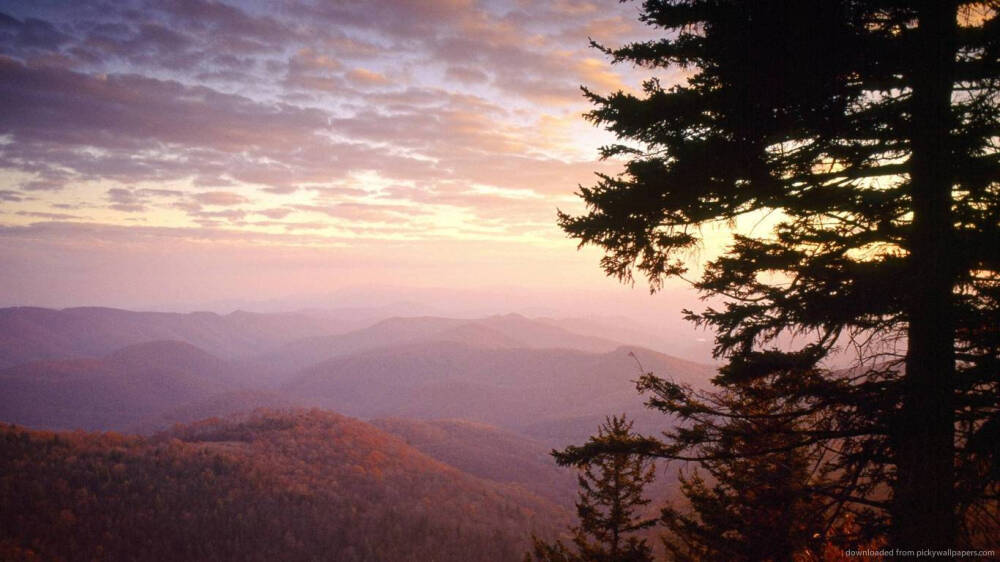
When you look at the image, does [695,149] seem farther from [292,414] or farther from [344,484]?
[292,414]

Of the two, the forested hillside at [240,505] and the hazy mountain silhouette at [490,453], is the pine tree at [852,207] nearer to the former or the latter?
the forested hillside at [240,505]

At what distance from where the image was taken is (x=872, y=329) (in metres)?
4.79

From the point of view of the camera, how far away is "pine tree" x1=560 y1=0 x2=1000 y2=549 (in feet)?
13.1

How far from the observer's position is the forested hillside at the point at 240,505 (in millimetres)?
55094

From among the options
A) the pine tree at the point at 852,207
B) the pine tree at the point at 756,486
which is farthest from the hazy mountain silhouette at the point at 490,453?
the pine tree at the point at 852,207

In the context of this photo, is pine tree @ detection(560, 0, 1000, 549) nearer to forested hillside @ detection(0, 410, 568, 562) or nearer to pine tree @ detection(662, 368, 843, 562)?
pine tree @ detection(662, 368, 843, 562)

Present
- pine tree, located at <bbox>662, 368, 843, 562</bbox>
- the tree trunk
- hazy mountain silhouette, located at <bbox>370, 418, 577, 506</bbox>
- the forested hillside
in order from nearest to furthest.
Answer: the tree trunk, pine tree, located at <bbox>662, 368, 843, 562</bbox>, the forested hillside, hazy mountain silhouette, located at <bbox>370, 418, 577, 506</bbox>

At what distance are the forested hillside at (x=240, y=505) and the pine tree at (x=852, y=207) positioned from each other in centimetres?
6560

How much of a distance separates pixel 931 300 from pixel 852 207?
3.76ft

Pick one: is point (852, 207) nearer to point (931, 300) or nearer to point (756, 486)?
point (931, 300)

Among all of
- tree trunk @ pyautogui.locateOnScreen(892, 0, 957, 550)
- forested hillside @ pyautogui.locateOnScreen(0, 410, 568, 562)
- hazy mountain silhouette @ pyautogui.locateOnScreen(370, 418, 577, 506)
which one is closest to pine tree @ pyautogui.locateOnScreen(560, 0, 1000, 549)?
tree trunk @ pyautogui.locateOnScreen(892, 0, 957, 550)

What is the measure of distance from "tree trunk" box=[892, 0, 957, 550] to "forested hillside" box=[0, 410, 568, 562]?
6562 centimetres

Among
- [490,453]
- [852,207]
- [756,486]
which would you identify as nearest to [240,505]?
[490,453]

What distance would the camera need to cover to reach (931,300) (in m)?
4.15
